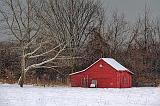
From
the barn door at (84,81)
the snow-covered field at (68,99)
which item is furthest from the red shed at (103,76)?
the snow-covered field at (68,99)

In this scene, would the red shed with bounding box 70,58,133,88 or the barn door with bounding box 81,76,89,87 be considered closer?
the red shed with bounding box 70,58,133,88

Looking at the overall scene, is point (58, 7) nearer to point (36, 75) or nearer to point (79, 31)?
point (79, 31)

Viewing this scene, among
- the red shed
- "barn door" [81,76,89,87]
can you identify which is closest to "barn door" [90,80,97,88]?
the red shed

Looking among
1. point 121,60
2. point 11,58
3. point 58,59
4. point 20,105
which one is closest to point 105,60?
point 58,59

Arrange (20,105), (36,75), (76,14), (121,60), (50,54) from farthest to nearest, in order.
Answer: (76,14)
(121,60)
(36,75)
(50,54)
(20,105)

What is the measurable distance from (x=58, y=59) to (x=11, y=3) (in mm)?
8007

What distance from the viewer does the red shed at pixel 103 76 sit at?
45125 mm

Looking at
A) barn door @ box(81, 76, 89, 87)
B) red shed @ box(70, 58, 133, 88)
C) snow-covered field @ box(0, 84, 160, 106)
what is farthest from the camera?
barn door @ box(81, 76, 89, 87)

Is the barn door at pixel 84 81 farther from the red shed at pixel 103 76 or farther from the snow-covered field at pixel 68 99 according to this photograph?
the snow-covered field at pixel 68 99

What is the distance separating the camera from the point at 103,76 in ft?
150

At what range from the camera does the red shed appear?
45.1 metres

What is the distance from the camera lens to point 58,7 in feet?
218

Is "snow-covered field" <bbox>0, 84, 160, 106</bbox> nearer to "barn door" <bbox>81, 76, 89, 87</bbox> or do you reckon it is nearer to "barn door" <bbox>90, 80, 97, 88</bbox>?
"barn door" <bbox>90, 80, 97, 88</bbox>

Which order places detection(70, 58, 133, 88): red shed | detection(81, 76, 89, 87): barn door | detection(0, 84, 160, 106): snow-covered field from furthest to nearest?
1. detection(81, 76, 89, 87): barn door
2. detection(70, 58, 133, 88): red shed
3. detection(0, 84, 160, 106): snow-covered field
